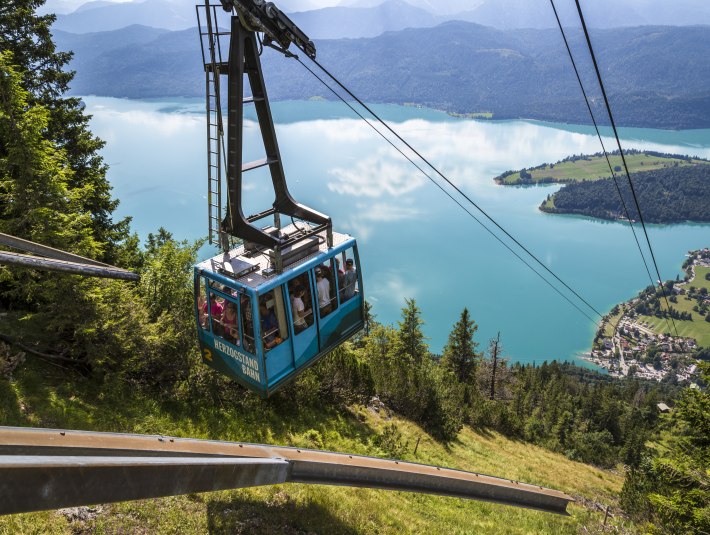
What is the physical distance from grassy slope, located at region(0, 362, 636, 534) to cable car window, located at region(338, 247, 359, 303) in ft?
10.4

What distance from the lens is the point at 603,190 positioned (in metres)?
170

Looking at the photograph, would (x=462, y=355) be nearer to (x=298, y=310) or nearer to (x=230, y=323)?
(x=298, y=310)

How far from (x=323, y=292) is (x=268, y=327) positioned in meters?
1.36

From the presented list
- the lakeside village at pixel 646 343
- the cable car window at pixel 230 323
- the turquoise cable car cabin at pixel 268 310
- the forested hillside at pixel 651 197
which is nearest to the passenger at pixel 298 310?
the turquoise cable car cabin at pixel 268 310

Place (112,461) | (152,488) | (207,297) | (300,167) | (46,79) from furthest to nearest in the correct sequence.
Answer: (300,167) → (46,79) → (207,297) → (152,488) → (112,461)

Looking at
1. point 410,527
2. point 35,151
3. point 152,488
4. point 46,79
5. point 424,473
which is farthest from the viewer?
point 46,79

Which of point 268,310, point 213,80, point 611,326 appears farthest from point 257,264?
point 611,326

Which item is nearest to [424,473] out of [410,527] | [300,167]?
[410,527]

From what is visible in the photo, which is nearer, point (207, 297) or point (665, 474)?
point (207, 297)

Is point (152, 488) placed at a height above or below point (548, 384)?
above

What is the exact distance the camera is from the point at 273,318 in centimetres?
779

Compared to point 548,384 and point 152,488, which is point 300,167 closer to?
point 548,384

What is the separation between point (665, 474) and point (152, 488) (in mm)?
12869

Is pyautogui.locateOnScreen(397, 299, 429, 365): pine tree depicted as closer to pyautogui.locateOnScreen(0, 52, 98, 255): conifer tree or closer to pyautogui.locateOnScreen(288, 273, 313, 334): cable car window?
pyautogui.locateOnScreen(288, 273, 313, 334): cable car window
